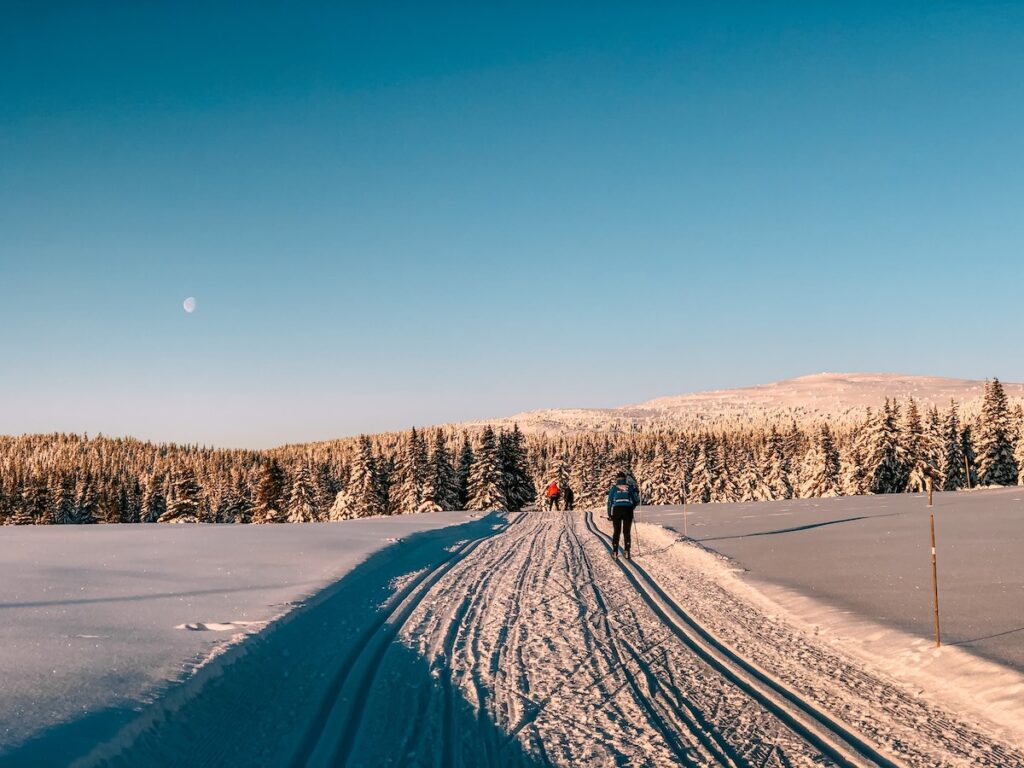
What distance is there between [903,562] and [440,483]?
45058mm

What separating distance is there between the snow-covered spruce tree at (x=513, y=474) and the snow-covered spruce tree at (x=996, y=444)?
38.5 meters

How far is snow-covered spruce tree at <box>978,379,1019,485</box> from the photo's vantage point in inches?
2117

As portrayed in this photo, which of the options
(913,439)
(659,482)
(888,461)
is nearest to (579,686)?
(888,461)

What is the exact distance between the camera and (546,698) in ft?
18.9

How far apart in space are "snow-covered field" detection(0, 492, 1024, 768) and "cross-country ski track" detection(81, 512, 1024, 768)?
2 centimetres

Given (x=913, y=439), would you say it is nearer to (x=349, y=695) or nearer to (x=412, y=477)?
(x=412, y=477)

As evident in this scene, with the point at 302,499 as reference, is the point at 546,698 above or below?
above

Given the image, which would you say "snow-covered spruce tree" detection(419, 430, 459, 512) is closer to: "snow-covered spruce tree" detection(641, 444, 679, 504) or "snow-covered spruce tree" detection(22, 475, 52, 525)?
"snow-covered spruce tree" detection(641, 444, 679, 504)

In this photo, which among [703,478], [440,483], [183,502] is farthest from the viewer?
[703,478]

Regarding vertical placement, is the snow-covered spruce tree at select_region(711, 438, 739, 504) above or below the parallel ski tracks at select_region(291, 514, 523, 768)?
below

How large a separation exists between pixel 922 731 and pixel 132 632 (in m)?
7.55

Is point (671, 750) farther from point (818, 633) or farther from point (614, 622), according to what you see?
point (818, 633)

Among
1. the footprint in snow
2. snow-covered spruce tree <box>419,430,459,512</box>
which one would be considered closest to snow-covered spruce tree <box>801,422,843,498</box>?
snow-covered spruce tree <box>419,430,459,512</box>

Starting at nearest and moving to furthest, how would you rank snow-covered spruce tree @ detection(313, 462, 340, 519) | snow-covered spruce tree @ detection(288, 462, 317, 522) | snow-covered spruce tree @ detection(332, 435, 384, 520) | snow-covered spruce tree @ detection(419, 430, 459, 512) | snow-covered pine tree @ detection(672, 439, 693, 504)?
1. snow-covered spruce tree @ detection(419, 430, 459, 512)
2. snow-covered spruce tree @ detection(332, 435, 384, 520)
3. snow-covered spruce tree @ detection(288, 462, 317, 522)
4. snow-covered spruce tree @ detection(313, 462, 340, 519)
5. snow-covered pine tree @ detection(672, 439, 693, 504)
